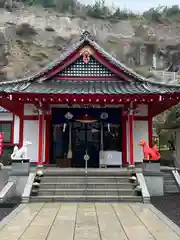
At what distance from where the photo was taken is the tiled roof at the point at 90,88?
1381 cm

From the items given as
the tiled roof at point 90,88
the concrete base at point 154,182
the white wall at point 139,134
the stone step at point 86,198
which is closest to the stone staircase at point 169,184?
the concrete base at point 154,182

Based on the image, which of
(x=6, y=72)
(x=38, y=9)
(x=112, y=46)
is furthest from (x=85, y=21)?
(x=6, y=72)

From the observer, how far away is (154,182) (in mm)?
12648

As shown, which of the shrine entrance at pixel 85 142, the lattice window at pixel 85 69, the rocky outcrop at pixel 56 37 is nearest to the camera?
the lattice window at pixel 85 69

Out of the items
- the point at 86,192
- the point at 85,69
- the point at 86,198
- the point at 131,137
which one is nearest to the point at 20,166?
the point at 86,192

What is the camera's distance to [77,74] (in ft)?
53.0

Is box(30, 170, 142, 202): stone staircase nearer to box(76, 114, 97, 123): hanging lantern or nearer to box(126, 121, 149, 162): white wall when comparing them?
box(126, 121, 149, 162): white wall

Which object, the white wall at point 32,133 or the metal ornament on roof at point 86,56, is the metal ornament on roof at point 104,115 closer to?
the metal ornament on roof at point 86,56

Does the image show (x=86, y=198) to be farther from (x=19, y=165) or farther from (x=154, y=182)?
(x=19, y=165)

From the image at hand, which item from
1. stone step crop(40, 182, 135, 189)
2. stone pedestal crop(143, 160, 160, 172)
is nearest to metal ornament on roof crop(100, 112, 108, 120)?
stone pedestal crop(143, 160, 160, 172)

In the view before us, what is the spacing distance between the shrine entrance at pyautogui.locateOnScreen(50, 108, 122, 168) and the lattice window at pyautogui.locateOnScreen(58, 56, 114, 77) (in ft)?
5.90

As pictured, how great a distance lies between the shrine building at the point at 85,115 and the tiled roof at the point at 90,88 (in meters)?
0.05

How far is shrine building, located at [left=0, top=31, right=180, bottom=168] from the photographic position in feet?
51.6

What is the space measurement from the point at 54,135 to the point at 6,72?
41.9 meters
